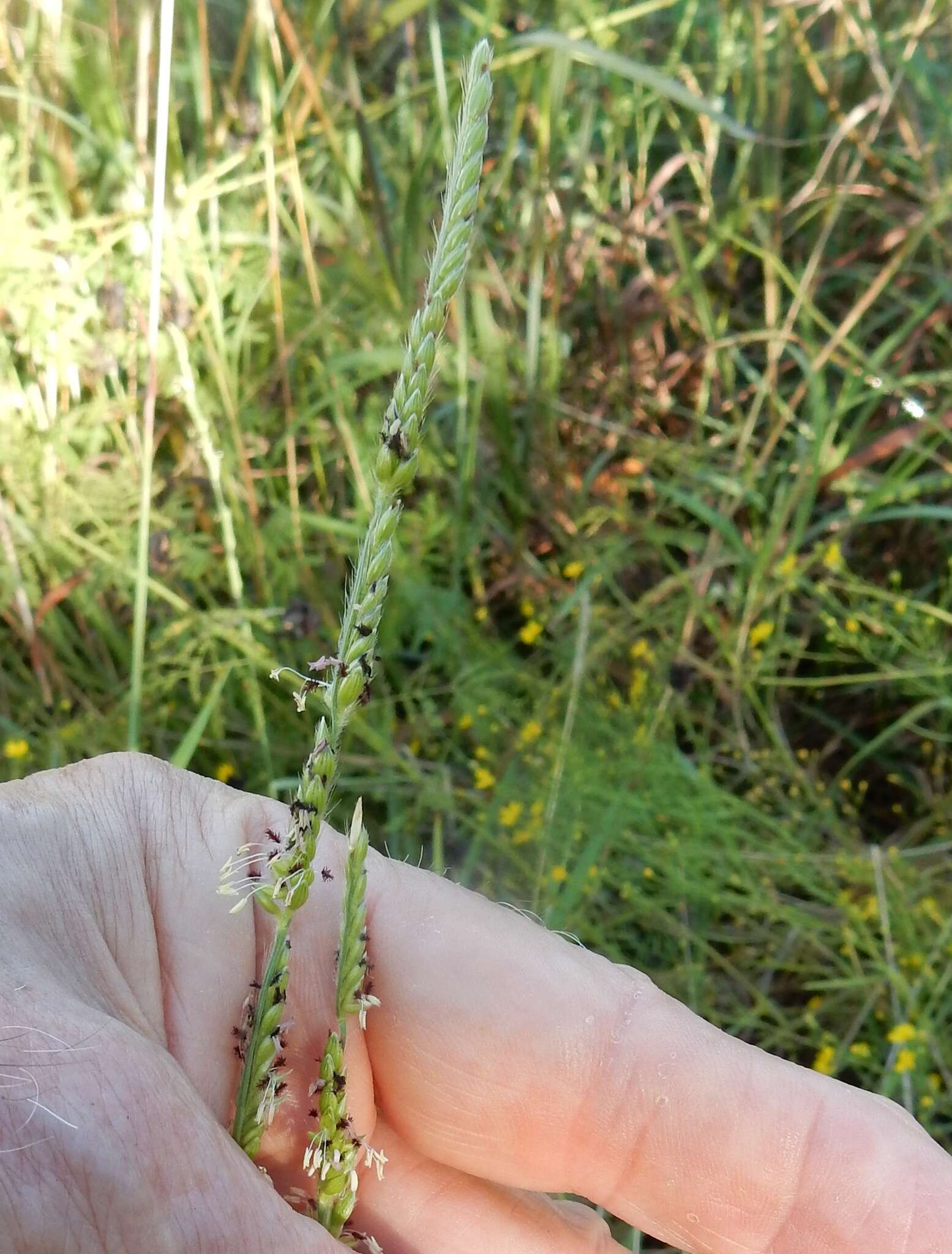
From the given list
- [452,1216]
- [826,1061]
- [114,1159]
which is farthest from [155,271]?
[826,1061]

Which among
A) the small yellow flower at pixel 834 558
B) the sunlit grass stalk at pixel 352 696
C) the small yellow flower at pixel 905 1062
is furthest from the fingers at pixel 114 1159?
the small yellow flower at pixel 834 558

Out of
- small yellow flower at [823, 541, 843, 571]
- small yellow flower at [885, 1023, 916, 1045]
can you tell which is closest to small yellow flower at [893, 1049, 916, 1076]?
small yellow flower at [885, 1023, 916, 1045]

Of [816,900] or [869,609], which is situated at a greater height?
[869,609]

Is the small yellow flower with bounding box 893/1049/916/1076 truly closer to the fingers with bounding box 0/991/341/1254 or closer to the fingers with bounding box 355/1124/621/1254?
the fingers with bounding box 355/1124/621/1254

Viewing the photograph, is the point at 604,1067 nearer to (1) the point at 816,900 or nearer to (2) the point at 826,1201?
(2) the point at 826,1201

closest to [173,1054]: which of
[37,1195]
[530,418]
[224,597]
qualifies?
[37,1195]

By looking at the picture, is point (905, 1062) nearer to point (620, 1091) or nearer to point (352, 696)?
point (620, 1091)

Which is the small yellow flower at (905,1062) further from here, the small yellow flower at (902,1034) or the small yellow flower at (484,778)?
the small yellow flower at (484,778)
